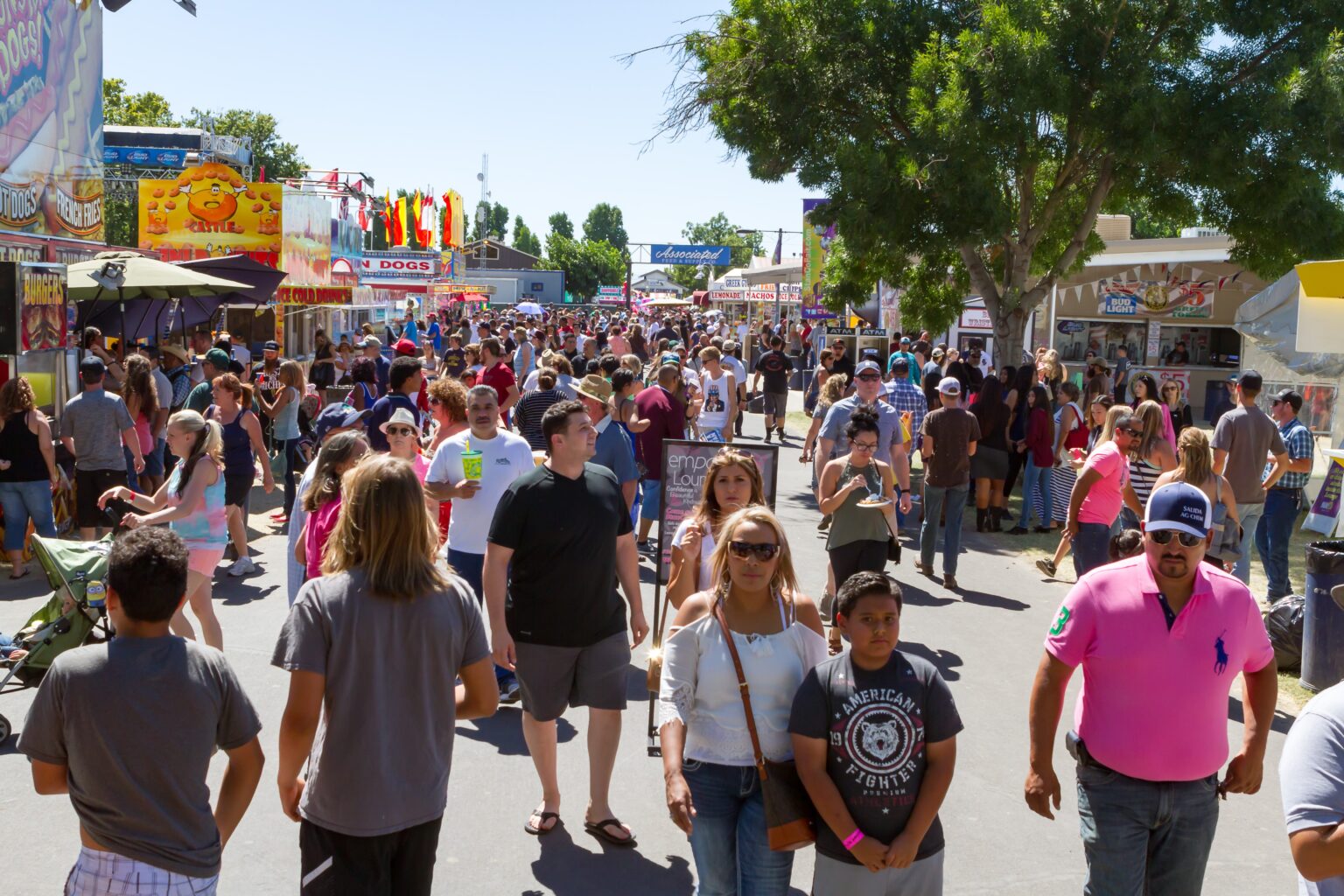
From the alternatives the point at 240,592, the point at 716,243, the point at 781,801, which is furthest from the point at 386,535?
the point at 716,243

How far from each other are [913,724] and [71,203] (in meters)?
15.0

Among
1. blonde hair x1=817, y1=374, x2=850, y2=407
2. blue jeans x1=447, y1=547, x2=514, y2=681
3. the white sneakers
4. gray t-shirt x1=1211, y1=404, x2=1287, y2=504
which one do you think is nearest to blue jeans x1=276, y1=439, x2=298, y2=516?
the white sneakers

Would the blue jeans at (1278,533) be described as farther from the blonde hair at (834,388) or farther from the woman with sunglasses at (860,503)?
the blonde hair at (834,388)

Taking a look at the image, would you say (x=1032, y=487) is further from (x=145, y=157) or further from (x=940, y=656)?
(x=145, y=157)

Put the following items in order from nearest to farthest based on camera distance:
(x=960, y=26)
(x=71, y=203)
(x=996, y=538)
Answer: (x=996, y=538), (x=71, y=203), (x=960, y=26)

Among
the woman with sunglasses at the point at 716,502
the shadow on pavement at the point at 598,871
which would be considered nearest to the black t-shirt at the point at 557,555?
the woman with sunglasses at the point at 716,502

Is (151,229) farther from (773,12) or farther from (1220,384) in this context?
(1220,384)

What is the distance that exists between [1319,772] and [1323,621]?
552 cm

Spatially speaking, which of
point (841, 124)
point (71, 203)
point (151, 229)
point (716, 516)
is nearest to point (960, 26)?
point (841, 124)

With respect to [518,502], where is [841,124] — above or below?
above

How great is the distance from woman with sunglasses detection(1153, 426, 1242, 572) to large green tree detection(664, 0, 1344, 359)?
812 cm

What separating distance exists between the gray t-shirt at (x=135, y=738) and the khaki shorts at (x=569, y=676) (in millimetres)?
2115

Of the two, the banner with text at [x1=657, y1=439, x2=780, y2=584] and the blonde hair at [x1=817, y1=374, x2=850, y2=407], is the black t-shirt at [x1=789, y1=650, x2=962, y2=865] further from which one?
the blonde hair at [x1=817, y1=374, x2=850, y2=407]

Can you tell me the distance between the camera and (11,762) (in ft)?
19.9
